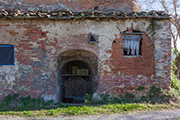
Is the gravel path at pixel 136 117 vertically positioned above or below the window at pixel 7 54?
below

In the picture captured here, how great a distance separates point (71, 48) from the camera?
6.72 meters

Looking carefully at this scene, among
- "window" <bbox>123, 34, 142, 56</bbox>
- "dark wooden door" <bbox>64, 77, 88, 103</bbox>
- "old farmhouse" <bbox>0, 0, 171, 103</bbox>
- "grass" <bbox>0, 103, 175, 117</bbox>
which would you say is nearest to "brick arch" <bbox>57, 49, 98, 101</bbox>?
"old farmhouse" <bbox>0, 0, 171, 103</bbox>

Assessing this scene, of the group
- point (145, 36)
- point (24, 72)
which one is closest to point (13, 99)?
point (24, 72)

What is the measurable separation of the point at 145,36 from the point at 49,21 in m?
4.23

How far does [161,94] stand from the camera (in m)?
6.67

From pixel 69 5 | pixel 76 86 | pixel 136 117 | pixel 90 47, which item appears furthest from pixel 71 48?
pixel 136 117

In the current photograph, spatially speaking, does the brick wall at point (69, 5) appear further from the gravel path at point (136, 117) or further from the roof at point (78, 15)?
the gravel path at point (136, 117)

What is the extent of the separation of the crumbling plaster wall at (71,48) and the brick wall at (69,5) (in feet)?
8.93

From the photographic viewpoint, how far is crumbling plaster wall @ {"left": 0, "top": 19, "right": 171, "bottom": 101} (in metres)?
6.58

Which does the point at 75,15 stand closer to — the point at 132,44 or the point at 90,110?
the point at 132,44

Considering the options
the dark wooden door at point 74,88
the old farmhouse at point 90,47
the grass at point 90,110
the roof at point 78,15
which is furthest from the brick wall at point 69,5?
the grass at point 90,110

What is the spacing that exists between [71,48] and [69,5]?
3.59 metres

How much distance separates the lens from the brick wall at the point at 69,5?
8.88 metres

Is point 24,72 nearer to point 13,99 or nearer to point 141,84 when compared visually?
point 13,99
